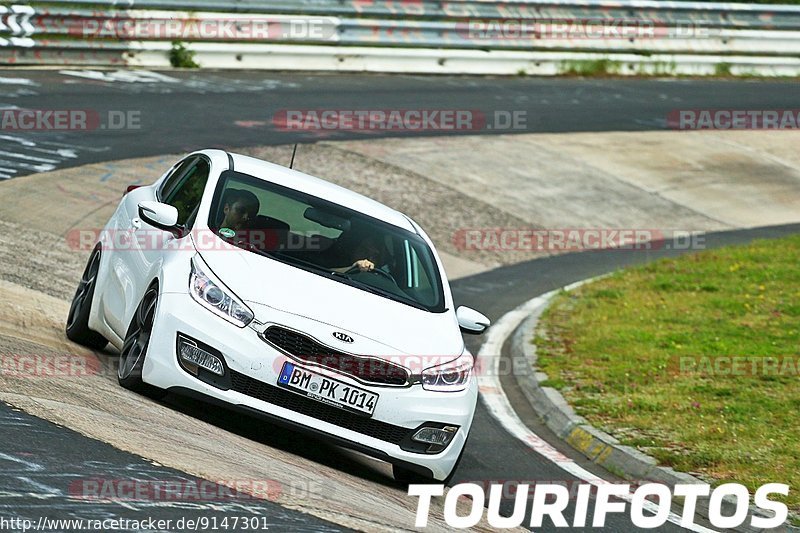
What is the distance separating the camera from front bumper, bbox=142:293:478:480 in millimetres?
7500

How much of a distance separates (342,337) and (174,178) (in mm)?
2684

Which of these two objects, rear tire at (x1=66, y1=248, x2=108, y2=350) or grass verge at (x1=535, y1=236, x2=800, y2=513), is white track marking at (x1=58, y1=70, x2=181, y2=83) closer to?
grass verge at (x1=535, y1=236, x2=800, y2=513)

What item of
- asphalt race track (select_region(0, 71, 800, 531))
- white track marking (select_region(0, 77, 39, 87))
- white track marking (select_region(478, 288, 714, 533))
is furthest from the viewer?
white track marking (select_region(0, 77, 39, 87))

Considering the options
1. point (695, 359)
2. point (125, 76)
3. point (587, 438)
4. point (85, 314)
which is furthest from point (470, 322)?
point (125, 76)

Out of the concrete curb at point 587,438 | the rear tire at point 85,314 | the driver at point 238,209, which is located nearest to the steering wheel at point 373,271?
the driver at point 238,209

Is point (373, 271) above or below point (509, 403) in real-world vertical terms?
above

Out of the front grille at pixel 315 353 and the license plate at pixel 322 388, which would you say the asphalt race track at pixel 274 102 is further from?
the license plate at pixel 322 388

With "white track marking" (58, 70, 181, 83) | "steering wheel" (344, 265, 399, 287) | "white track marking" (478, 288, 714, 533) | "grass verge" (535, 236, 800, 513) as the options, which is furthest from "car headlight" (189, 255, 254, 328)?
"white track marking" (58, 70, 181, 83)

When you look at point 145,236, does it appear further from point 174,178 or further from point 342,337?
point 342,337

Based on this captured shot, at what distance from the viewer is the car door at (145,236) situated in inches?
337

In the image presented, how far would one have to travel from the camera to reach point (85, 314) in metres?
9.59

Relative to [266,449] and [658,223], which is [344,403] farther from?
[658,223]

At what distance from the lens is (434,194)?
747 inches

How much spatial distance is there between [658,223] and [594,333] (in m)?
6.76
